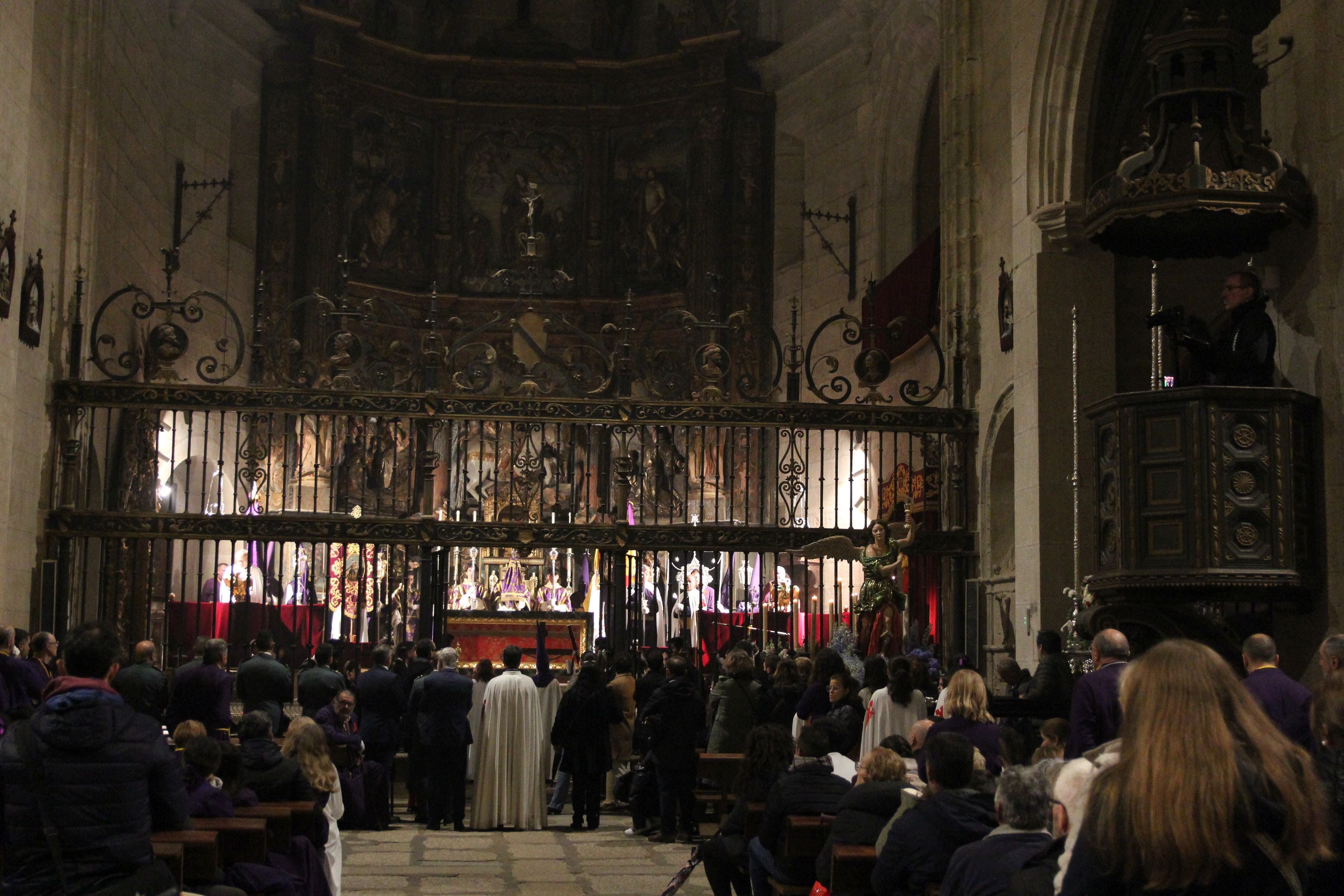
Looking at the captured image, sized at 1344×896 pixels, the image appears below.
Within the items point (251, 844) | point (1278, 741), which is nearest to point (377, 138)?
point (251, 844)

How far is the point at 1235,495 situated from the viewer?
9141 mm

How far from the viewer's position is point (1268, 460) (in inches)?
359

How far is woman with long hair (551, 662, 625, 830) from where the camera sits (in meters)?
12.4

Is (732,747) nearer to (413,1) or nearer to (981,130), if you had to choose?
(981,130)

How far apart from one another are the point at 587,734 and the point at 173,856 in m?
7.11

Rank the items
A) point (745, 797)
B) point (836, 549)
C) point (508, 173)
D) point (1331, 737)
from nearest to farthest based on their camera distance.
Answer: point (1331, 737), point (745, 797), point (836, 549), point (508, 173)

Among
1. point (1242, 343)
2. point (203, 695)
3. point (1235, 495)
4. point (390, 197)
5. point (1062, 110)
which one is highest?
point (390, 197)

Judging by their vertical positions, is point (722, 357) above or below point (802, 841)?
above

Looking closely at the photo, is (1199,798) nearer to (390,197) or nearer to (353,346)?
(353,346)

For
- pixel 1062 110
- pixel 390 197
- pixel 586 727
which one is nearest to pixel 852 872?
pixel 586 727

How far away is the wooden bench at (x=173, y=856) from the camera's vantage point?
17.9 feet

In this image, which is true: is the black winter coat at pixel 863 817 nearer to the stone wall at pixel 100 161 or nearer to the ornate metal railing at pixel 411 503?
the ornate metal railing at pixel 411 503

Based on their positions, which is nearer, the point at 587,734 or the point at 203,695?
the point at 203,695

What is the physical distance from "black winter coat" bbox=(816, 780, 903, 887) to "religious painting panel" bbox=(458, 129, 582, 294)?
18760 millimetres
